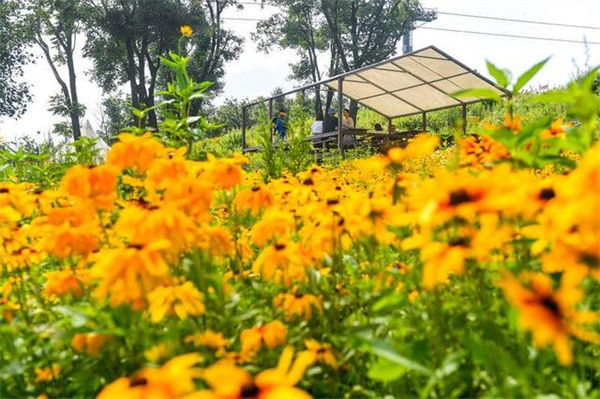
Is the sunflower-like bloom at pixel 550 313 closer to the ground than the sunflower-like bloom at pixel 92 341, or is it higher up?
higher up

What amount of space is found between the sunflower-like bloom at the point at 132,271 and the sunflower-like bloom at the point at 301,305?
429 millimetres

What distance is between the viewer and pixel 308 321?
60.4 inches

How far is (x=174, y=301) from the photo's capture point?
1329 millimetres

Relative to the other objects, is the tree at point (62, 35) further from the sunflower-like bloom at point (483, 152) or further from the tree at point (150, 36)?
the sunflower-like bloom at point (483, 152)

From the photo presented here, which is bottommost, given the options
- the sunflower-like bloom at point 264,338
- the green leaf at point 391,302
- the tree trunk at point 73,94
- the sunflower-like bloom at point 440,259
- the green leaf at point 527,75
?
the sunflower-like bloom at point 264,338

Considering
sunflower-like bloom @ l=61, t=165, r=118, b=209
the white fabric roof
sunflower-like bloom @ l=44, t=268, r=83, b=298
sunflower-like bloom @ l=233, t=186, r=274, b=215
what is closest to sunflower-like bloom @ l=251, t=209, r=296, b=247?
sunflower-like bloom @ l=233, t=186, r=274, b=215

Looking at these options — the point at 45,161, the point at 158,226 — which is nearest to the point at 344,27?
the point at 45,161

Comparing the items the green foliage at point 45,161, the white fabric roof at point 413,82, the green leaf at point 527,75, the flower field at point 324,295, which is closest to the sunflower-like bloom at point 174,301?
the flower field at point 324,295

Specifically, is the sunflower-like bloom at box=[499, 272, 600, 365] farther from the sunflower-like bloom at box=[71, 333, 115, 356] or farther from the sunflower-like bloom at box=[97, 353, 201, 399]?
the sunflower-like bloom at box=[71, 333, 115, 356]

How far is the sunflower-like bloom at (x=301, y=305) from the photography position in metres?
1.44

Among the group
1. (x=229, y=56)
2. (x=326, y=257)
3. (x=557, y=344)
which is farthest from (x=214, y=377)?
(x=229, y=56)

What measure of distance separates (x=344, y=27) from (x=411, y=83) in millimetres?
15532

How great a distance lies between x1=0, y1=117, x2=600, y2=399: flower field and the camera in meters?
0.86

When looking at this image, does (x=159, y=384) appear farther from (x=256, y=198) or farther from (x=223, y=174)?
(x=256, y=198)
